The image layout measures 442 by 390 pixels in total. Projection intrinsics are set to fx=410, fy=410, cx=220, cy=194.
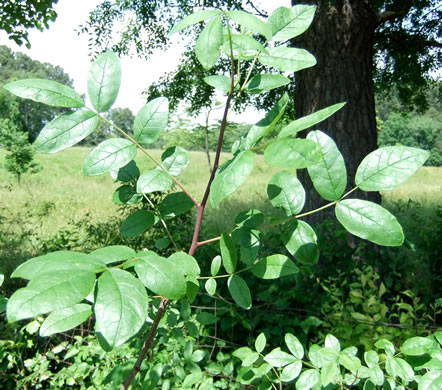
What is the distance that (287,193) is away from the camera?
25.5 inches

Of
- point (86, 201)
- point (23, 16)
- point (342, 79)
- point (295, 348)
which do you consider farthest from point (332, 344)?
point (86, 201)

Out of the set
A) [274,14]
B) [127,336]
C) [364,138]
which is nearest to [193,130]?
[364,138]

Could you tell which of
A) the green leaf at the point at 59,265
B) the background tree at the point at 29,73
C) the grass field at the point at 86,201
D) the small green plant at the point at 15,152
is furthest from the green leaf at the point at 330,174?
the background tree at the point at 29,73

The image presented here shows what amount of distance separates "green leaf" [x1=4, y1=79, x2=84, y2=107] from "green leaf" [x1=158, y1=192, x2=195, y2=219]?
0.99ft

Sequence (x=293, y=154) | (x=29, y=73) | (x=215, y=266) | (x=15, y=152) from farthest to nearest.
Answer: (x=29, y=73) < (x=15, y=152) < (x=215, y=266) < (x=293, y=154)

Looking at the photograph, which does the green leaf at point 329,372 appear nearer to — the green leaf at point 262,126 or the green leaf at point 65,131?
the green leaf at point 262,126

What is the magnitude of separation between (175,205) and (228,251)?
0.21 meters

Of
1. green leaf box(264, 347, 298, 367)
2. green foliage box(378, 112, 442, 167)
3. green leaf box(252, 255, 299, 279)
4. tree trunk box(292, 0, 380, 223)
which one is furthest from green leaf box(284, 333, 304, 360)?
green foliage box(378, 112, 442, 167)

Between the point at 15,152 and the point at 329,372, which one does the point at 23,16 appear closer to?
the point at 329,372

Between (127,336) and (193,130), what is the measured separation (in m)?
4.93

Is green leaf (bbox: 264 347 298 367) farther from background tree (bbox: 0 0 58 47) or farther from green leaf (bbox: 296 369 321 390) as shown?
background tree (bbox: 0 0 58 47)

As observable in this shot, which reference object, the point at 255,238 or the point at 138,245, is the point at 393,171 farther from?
the point at 138,245

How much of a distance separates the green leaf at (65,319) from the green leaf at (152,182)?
25 cm

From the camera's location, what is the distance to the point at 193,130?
5219mm
